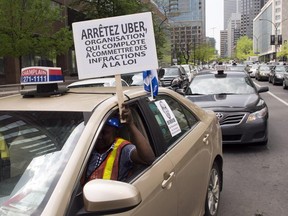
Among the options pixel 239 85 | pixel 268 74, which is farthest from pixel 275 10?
pixel 239 85

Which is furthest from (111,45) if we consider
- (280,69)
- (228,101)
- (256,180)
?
(280,69)

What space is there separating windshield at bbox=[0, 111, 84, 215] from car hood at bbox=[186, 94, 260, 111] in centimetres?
519

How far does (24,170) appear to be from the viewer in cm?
239

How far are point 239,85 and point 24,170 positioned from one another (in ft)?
22.9

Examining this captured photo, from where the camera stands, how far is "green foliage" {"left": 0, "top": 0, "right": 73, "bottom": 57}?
59.0 ft

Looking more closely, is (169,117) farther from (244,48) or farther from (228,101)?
(244,48)

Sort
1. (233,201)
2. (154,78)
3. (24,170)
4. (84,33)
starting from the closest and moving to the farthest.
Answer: (24,170), (84,33), (154,78), (233,201)

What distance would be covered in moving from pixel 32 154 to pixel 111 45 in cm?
94

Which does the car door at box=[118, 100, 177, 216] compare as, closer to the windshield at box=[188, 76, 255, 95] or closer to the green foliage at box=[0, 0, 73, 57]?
the windshield at box=[188, 76, 255, 95]

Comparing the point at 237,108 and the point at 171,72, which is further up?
the point at 171,72

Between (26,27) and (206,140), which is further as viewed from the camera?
(26,27)

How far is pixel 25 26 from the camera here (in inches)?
741

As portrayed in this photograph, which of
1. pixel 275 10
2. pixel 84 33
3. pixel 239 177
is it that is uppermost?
pixel 275 10

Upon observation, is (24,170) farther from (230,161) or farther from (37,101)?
(230,161)
